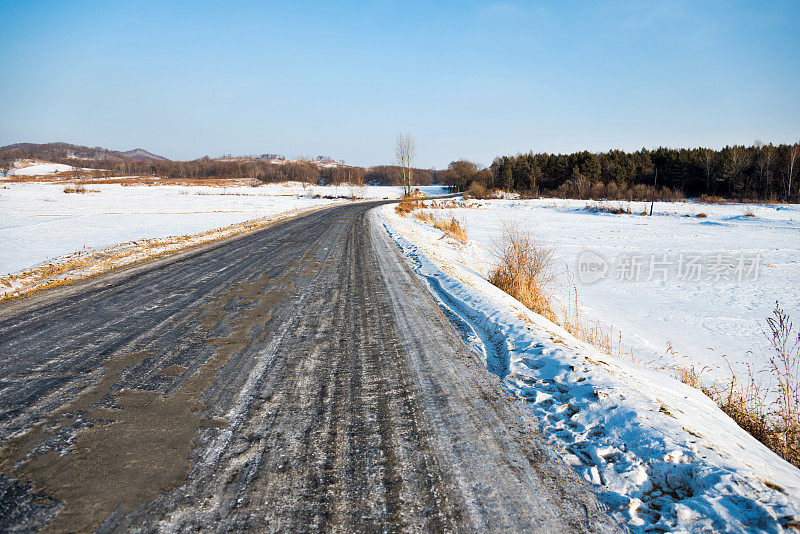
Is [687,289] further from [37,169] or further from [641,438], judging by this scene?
[37,169]

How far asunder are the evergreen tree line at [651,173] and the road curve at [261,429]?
53.7 meters

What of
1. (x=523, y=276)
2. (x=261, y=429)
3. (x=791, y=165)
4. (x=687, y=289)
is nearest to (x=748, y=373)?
(x=523, y=276)

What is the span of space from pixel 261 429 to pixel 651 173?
255ft

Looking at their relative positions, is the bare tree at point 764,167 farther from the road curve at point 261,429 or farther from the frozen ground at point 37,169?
the frozen ground at point 37,169

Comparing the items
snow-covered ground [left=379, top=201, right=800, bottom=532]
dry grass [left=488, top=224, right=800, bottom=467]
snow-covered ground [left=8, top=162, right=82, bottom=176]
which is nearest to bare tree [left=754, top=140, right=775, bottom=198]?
dry grass [left=488, top=224, right=800, bottom=467]

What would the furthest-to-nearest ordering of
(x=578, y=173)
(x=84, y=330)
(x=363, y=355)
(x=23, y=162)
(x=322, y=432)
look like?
(x=23, y=162) < (x=578, y=173) < (x=84, y=330) < (x=363, y=355) < (x=322, y=432)

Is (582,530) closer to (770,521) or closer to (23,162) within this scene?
(770,521)

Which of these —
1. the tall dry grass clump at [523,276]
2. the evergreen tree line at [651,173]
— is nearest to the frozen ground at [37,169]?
the evergreen tree line at [651,173]

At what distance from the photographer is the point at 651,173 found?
63.3 metres

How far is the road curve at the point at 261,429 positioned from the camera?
1.79 m

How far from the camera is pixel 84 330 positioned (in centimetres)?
412

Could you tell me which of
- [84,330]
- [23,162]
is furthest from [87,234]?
[23,162]

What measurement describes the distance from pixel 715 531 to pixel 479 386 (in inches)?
65.1

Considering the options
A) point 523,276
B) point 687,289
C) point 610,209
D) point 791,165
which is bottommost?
point 687,289
